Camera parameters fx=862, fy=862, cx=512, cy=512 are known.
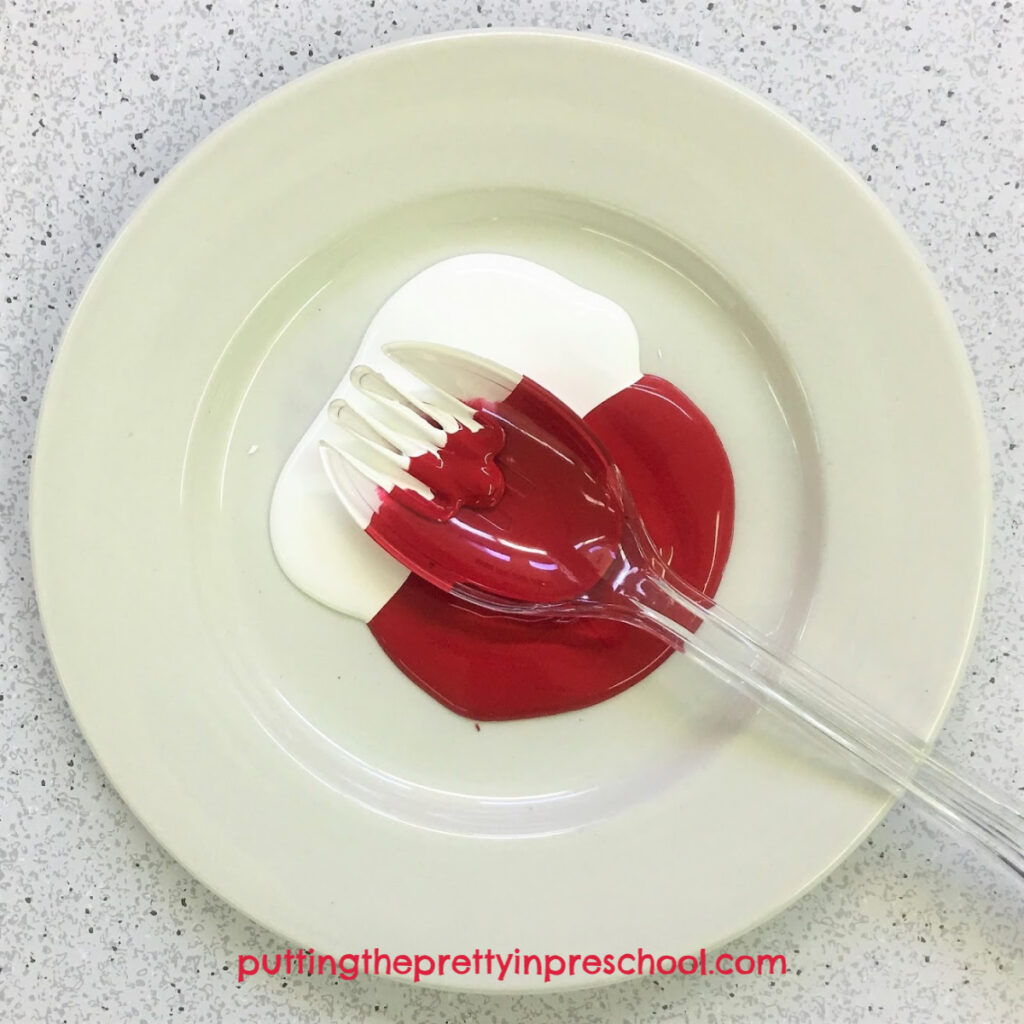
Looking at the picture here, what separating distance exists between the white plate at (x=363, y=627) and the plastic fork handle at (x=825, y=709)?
2 centimetres

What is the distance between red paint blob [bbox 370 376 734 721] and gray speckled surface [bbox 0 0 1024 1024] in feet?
0.71

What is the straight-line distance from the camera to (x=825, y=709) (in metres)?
0.57

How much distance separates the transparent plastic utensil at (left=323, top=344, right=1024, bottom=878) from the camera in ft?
1.96

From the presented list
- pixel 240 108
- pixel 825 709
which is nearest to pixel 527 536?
pixel 825 709

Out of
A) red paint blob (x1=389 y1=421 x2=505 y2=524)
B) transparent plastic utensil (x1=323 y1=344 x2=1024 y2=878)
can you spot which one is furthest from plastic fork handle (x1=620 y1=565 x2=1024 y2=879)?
red paint blob (x1=389 y1=421 x2=505 y2=524)

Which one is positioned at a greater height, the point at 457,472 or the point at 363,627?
the point at 457,472

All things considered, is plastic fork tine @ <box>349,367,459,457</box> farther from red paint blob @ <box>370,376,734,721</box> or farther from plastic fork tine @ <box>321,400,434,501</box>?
red paint blob @ <box>370,376,734,721</box>

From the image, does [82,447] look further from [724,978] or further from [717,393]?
[724,978]

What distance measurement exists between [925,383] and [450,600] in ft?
1.16

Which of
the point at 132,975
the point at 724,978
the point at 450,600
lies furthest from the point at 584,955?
the point at 132,975

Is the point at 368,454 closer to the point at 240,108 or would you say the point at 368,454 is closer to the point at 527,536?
the point at 527,536

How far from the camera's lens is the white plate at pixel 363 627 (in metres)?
0.56

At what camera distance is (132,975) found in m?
0.68

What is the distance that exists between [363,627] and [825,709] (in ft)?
1.08
